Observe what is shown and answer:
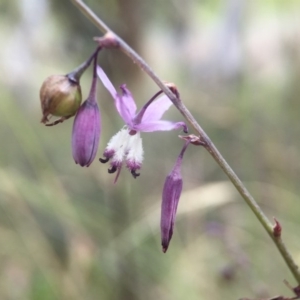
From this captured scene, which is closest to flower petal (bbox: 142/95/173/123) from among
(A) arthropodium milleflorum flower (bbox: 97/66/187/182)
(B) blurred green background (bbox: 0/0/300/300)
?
(A) arthropodium milleflorum flower (bbox: 97/66/187/182)

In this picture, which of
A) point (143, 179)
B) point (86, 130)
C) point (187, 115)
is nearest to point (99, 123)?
point (86, 130)

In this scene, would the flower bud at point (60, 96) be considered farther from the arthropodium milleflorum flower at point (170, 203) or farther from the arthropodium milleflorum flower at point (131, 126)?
the arthropodium milleflorum flower at point (170, 203)

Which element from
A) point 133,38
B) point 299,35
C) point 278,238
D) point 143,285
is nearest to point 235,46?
point 299,35

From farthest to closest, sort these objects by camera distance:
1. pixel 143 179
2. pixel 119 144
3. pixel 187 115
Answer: pixel 143 179
pixel 119 144
pixel 187 115

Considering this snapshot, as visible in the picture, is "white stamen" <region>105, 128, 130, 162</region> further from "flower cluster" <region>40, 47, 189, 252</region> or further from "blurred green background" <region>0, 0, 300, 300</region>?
"blurred green background" <region>0, 0, 300, 300</region>

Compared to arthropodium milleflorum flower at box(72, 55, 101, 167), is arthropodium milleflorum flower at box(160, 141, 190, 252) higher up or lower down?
lower down

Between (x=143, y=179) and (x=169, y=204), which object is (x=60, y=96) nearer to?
(x=169, y=204)
